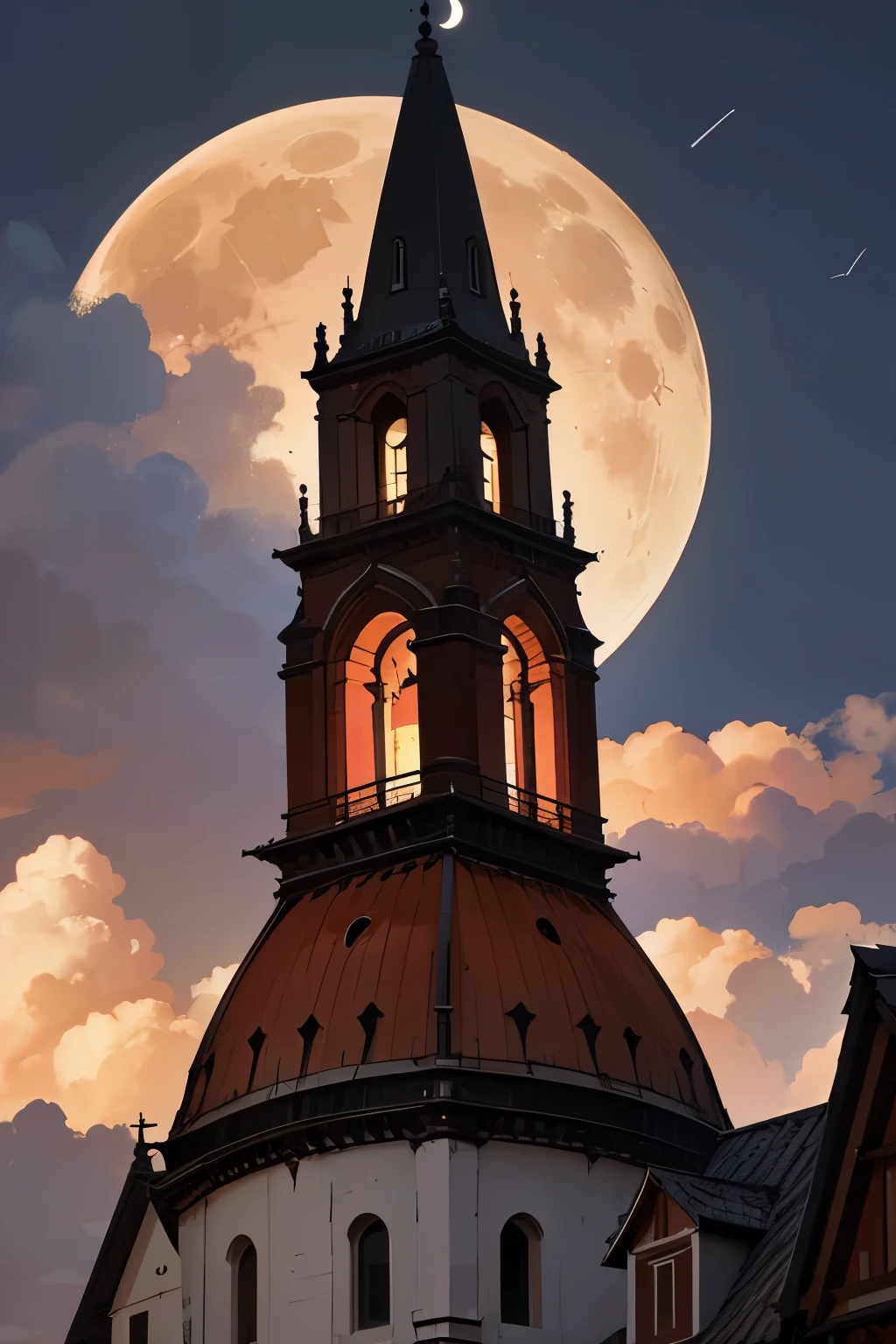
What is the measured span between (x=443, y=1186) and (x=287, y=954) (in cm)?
1053

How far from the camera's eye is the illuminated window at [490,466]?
351 ft

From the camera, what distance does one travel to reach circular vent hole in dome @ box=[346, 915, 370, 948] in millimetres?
94812

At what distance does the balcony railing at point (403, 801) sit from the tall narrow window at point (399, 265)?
17637 millimetres

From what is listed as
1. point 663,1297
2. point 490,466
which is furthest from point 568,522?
point 663,1297

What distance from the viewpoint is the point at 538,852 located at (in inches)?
3890

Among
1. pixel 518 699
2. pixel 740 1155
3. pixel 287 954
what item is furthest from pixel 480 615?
pixel 740 1155

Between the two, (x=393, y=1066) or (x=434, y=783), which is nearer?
(x=393, y=1066)

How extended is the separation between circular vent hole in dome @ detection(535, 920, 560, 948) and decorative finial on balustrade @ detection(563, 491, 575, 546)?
15747 millimetres

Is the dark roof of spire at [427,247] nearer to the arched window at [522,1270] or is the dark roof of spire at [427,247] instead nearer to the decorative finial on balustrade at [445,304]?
the decorative finial on balustrade at [445,304]

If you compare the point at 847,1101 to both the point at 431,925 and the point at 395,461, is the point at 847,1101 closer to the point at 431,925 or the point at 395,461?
the point at 431,925

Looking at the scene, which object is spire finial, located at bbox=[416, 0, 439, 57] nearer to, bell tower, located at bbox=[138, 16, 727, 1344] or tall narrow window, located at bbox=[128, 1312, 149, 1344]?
bell tower, located at bbox=[138, 16, 727, 1344]

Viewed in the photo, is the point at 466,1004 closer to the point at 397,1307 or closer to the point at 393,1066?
the point at 393,1066

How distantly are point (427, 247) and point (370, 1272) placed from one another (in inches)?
1409

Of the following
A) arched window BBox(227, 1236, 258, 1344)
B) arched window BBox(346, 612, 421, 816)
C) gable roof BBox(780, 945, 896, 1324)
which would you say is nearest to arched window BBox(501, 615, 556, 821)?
arched window BBox(346, 612, 421, 816)
